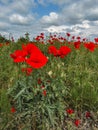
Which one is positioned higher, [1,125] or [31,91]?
[31,91]

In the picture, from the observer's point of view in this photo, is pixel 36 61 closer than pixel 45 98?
Yes

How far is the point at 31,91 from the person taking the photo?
4816mm

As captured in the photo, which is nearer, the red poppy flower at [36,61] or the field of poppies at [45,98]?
the red poppy flower at [36,61]

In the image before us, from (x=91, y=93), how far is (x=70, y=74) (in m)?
0.80

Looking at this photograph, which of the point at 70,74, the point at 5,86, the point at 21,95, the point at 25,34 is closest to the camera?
the point at 21,95

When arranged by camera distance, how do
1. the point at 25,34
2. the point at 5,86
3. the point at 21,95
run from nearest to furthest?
1. the point at 21,95
2. the point at 5,86
3. the point at 25,34

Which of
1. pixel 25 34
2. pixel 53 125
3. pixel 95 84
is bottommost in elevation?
pixel 53 125

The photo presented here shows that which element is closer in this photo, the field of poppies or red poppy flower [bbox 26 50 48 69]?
red poppy flower [bbox 26 50 48 69]

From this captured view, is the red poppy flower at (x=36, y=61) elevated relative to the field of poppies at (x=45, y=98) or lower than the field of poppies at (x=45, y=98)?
elevated

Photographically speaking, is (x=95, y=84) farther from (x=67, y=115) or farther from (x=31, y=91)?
(x=31, y=91)

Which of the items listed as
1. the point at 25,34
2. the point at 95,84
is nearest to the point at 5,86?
the point at 95,84

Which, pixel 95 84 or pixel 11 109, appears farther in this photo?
pixel 95 84

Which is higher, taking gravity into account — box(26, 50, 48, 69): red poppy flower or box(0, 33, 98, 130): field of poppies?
box(26, 50, 48, 69): red poppy flower

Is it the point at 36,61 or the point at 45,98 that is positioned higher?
the point at 36,61
